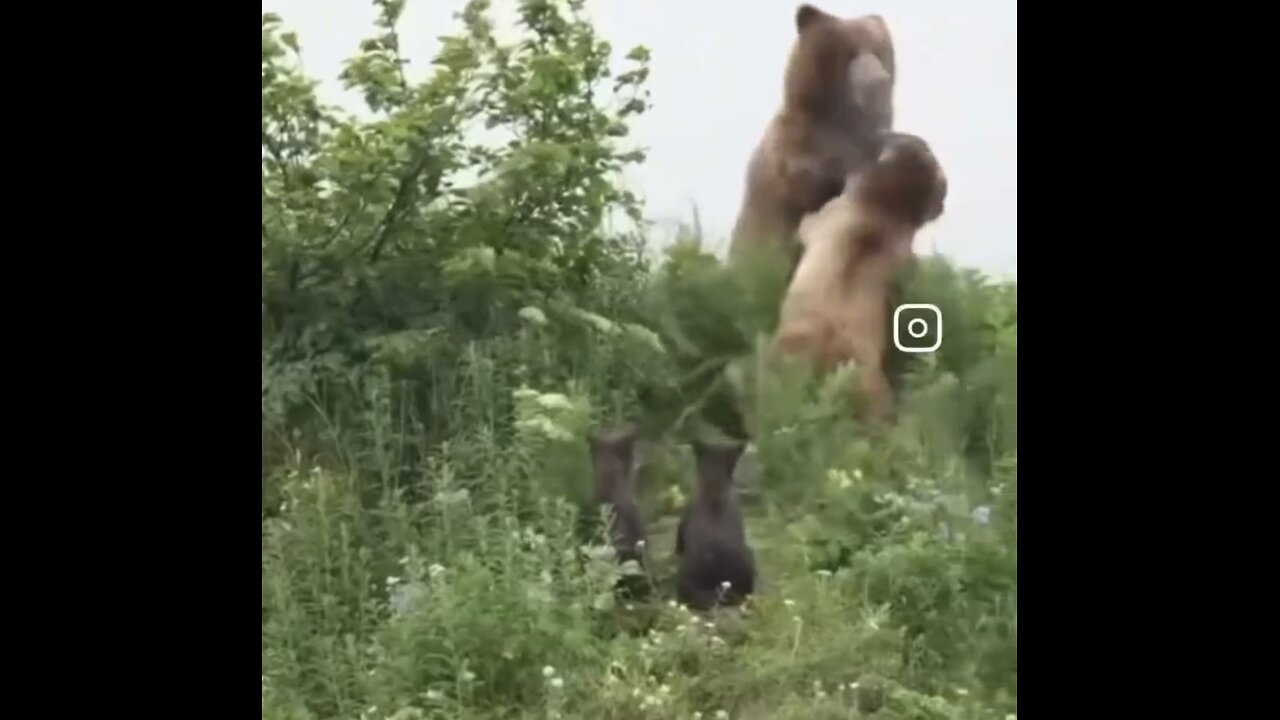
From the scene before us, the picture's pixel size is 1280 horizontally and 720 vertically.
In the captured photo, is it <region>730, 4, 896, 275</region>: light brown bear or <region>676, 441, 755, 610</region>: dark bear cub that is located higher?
<region>730, 4, 896, 275</region>: light brown bear

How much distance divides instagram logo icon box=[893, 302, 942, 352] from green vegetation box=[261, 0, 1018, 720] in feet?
0.04

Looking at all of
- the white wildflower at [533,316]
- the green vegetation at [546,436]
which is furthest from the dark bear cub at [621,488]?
the white wildflower at [533,316]

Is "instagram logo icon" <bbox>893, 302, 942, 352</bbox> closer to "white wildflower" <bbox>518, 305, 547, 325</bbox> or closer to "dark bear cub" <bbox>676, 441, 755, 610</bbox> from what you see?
"dark bear cub" <bbox>676, 441, 755, 610</bbox>

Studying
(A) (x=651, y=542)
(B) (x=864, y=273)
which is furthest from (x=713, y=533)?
(B) (x=864, y=273)

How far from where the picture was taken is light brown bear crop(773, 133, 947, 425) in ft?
5.98

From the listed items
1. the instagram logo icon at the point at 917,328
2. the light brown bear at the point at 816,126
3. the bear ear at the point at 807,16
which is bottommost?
the instagram logo icon at the point at 917,328

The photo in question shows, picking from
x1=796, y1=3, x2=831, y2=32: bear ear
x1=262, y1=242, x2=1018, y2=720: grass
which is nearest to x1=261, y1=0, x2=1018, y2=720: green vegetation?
x1=262, y1=242, x2=1018, y2=720: grass

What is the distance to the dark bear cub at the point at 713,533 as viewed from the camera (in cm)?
182

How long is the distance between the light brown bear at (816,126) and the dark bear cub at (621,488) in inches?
8.7

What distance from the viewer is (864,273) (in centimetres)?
184

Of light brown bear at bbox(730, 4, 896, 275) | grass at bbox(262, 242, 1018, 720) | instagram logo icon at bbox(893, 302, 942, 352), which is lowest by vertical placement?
grass at bbox(262, 242, 1018, 720)

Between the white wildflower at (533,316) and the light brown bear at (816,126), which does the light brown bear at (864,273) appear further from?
the white wildflower at (533,316)
